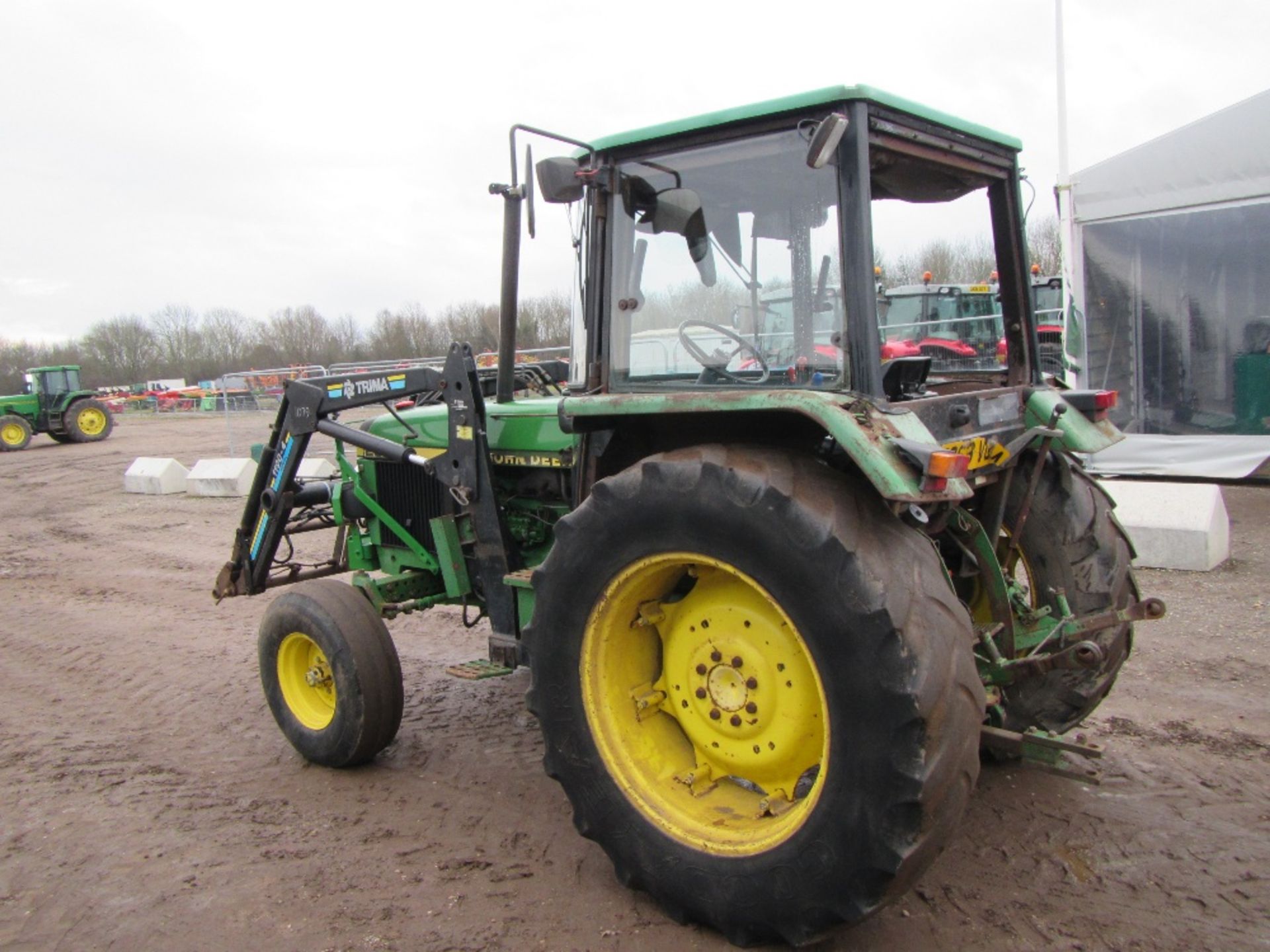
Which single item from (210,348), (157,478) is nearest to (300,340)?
(210,348)

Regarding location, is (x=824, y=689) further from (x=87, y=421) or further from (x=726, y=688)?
(x=87, y=421)

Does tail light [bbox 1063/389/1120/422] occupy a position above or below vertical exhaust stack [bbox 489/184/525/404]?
below

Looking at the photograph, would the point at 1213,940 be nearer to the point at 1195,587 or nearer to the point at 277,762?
the point at 277,762

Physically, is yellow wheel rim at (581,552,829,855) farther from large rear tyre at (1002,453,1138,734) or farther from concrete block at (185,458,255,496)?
concrete block at (185,458,255,496)

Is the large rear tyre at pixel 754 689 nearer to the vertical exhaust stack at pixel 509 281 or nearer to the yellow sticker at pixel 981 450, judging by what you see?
the yellow sticker at pixel 981 450

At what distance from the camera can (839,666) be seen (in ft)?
8.04

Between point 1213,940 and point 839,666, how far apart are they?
1.38 meters

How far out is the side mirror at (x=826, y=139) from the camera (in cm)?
263

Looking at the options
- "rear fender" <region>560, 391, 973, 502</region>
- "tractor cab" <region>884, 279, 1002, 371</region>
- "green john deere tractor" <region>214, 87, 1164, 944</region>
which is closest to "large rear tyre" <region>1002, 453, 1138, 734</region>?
"green john deere tractor" <region>214, 87, 1164, 944</region>

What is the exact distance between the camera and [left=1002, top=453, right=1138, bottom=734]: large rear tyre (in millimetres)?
3486

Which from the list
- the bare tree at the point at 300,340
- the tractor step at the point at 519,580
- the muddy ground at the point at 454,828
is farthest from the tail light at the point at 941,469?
the bare tree at the point at 300,340

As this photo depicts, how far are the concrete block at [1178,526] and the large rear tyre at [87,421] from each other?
2347 cm

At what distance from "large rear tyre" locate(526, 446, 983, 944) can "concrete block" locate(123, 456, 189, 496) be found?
12.0 m

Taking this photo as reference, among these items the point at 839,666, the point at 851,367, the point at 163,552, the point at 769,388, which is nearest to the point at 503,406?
the point at 769,388
